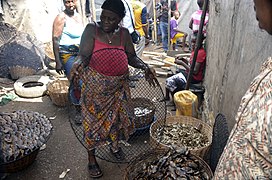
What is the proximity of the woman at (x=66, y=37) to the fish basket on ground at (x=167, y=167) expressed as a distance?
240 cm

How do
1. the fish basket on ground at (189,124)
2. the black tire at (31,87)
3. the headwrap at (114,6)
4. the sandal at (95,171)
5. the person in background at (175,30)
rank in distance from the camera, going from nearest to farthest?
the headwrap at (114,6), the fish basket on ground at (189,124), the sandal at (95,171), the black tire at (31,87), the person in background at (175,30)

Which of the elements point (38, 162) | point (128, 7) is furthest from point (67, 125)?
point (128, 7)

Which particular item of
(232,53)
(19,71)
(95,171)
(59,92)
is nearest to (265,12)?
(232,53)

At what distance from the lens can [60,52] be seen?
4293mm

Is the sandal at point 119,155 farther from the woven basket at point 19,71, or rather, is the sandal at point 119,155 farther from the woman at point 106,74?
the woven basket at point 19,71

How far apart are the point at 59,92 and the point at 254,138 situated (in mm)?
4346

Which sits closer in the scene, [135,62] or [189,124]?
[135,62]

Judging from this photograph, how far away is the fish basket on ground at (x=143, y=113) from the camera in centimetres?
374

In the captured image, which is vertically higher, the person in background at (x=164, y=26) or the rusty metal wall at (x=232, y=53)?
the rusty metal wall at (x=232, y=53)

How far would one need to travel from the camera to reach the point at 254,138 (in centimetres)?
107

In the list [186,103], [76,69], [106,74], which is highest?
[76,69]

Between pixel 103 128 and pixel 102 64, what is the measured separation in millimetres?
790

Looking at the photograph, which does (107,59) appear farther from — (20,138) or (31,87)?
(31,87)

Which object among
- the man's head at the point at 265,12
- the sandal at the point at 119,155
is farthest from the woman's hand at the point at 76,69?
the man's head at the point at 265,12
